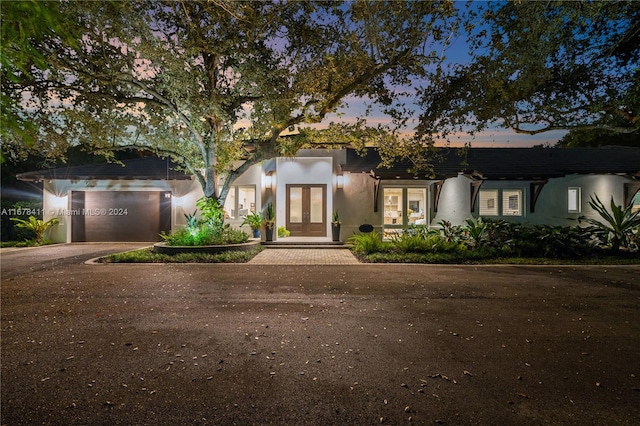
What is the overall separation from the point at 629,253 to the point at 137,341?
45.6ft

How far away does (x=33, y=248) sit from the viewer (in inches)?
537

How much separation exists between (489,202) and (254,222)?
10551mm

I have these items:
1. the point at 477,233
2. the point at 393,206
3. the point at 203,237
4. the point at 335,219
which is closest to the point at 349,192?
the point at 335,219

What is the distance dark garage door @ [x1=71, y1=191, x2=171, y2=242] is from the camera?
15859 mm

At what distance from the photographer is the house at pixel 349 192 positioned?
1460cm

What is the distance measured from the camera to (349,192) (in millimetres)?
14898

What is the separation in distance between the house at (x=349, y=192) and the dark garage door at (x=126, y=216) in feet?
0.16

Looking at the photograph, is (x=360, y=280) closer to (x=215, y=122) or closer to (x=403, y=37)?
(x=403, y=37)

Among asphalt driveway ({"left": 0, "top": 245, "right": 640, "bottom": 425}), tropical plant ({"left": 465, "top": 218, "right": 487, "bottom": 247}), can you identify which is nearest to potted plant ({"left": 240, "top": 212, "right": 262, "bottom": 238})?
asphalt driveway ({"left": 0, "top": 245, "right": 640, "bottom": 425})

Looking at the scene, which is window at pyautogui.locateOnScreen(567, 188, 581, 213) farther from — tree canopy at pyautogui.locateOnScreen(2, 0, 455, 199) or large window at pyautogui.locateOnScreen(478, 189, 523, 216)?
tree canopy at pyautogui.locateOnScreen(2, 0, 455, 199)

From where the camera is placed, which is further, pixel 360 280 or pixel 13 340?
pixel 360 280

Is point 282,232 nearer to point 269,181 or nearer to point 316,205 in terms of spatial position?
point 316,205

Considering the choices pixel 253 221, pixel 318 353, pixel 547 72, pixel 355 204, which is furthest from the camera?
pixel 253 221

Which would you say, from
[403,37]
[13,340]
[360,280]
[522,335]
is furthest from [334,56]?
[13,340]
